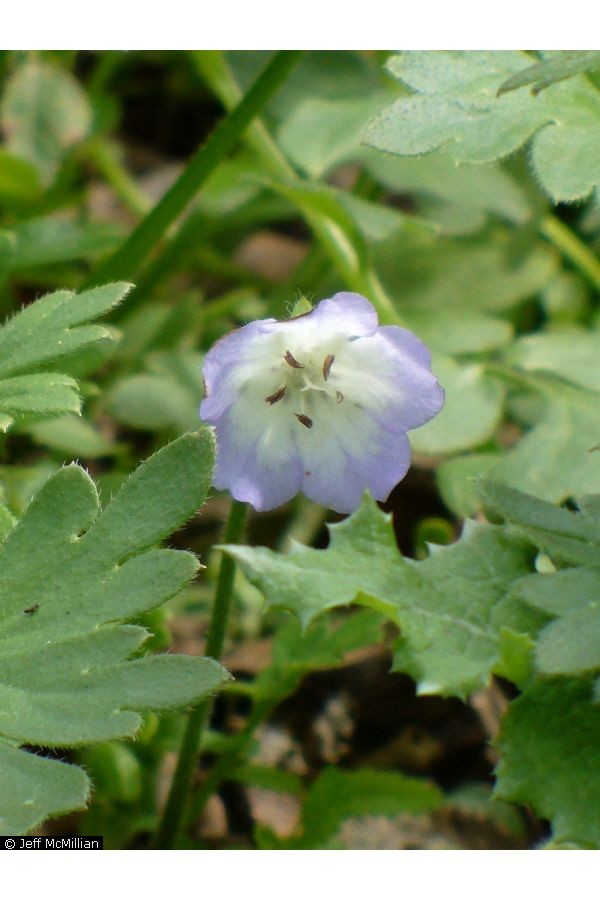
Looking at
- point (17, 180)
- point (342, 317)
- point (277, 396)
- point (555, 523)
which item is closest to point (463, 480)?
point (277, 396)

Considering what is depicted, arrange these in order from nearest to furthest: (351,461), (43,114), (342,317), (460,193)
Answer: (342,317)
(351,461)
(460,193)
(43,114)

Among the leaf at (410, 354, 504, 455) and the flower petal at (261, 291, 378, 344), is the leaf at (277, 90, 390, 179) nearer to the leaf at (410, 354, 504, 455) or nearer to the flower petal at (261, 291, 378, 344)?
the leaf at (410, 354, 504, 455)

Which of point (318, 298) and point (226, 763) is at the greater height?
point (318, 298)

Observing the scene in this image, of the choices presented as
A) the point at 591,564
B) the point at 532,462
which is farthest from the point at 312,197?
the point at 591,564

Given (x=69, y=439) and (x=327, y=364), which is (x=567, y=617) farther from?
(x=69, y=439)

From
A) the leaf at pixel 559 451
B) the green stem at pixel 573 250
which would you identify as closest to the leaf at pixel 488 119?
the leaf at pixel 559 451
